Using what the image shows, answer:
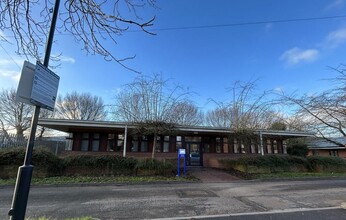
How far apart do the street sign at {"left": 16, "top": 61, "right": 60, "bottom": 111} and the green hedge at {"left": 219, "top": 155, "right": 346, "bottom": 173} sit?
14383 mm

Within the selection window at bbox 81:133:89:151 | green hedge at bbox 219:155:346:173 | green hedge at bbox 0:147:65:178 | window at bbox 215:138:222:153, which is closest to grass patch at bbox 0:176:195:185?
green hedge at bbox 0:147:65:178

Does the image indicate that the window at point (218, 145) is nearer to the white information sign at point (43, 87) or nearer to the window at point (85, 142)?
the window at point (85, 142)

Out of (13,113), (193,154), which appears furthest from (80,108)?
(193,154)

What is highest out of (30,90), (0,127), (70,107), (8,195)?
(70,107)

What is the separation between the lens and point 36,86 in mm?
3092

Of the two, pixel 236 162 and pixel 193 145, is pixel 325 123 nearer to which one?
pixel 236 162

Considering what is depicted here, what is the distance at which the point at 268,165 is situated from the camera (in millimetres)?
15727

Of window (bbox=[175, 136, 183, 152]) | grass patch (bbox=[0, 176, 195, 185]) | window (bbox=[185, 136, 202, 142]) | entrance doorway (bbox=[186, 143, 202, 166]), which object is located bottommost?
grass patch (bbox=[0, 176, 195, 185])

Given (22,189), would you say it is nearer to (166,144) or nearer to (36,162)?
(36,162)

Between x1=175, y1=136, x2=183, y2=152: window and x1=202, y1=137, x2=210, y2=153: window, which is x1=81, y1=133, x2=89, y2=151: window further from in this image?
x1=202, y1=137, x2=210, y2=153: window

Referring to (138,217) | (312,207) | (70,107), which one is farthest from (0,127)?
(312,207)

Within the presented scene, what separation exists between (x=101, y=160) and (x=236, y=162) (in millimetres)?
9386

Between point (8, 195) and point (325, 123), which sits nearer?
point (325, 123)

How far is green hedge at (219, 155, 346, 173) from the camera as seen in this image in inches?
611
